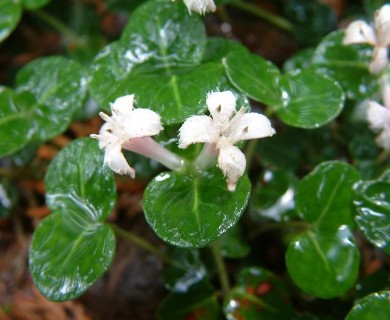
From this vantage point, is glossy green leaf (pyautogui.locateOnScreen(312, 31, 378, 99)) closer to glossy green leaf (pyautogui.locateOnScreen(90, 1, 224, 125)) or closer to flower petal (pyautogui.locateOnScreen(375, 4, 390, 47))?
flower petal (pyautogui.locateOnScreen(375, 4, 390, 47))

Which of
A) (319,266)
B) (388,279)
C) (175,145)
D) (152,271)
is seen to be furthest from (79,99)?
(388,279)

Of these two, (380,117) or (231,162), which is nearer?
(231,162)

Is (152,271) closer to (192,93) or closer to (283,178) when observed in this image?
(283,178)

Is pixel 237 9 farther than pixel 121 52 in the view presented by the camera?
Yes

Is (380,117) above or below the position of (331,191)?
above

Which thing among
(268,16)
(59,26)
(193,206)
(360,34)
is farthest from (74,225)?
(268,16)

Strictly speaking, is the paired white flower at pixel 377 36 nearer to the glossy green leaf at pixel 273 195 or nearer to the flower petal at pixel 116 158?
the glossy green leaf at pixel 273 195

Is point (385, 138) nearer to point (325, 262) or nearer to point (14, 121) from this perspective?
point (325, 262)
